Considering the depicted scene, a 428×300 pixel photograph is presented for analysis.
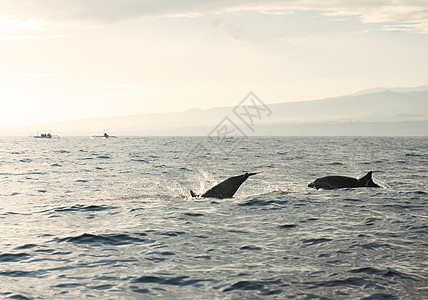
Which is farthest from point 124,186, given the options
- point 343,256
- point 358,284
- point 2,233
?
point 358,284

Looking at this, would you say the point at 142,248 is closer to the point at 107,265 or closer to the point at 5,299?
the point at 107,265

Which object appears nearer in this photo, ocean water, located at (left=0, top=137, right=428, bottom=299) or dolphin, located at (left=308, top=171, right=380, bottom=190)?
ocean water, located at (left=0, top=137, right=428, bottom=299)

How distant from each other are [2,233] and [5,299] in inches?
249

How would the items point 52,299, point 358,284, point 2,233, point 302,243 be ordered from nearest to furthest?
point 52,299 → point 358,284 → point 302,243 → point 2,233

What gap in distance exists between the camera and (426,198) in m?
20.5

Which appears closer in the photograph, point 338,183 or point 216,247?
point 216,247

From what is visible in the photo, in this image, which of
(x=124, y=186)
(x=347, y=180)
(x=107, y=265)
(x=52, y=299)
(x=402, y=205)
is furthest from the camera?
(x=124, y=186)

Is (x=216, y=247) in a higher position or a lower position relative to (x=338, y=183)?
higher

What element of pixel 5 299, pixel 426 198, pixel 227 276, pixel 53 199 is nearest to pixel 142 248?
pixel 227 276

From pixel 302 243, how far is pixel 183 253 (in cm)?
326

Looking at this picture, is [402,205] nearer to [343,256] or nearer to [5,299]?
[343,256]

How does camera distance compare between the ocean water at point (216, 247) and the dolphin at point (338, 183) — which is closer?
the ocean water at point (216, 247)

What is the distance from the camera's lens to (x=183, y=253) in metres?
10.9

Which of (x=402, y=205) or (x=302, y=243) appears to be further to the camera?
(x=402, y=205)
